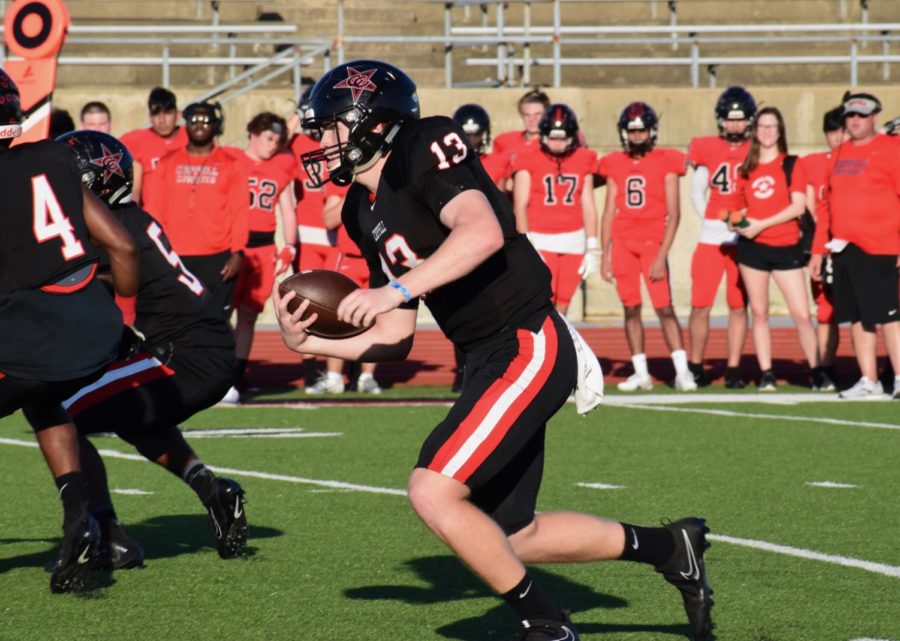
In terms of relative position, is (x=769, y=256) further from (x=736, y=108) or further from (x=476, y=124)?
(x=476, y=124)

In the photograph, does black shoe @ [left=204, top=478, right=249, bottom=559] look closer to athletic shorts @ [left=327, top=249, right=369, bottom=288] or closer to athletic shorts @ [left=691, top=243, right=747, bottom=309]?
athletic shorts @ [left=327, top=249, right=369, bottom=288]

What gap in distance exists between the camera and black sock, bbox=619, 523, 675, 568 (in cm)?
451

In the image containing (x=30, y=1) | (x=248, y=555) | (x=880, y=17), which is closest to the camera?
(x=248, y=555)

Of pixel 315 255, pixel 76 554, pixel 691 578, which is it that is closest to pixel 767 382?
pixel 315 255

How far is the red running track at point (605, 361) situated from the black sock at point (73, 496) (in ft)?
21.4

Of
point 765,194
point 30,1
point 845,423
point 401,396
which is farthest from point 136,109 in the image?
point 845,423

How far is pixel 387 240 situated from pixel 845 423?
5698 millimetres

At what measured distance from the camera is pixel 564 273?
11352mm

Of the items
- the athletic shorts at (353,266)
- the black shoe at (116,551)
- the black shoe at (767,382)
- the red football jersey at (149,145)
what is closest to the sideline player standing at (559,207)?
the athletic shorts at (353,266)

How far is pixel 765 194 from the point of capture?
11102 millimetres

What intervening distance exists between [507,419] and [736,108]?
306 inches

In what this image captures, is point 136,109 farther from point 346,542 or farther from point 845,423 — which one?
point 346,542

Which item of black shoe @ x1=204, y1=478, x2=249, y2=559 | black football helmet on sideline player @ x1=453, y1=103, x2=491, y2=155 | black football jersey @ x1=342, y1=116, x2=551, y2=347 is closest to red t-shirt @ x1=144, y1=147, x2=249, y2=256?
black football helmet on sideline player @ x1=453, y1=103, x2=491, y2=155

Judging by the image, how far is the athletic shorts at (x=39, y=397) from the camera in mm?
4938
